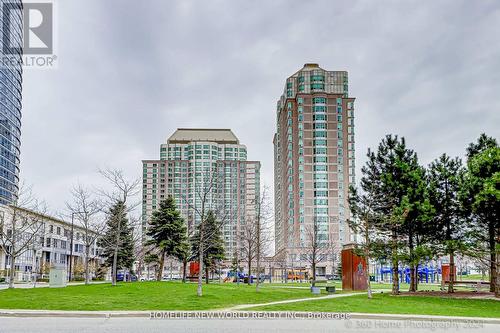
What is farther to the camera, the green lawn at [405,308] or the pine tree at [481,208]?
the pine tree at [481,208]

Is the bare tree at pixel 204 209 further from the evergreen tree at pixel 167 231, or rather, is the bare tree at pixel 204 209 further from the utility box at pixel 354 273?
the utility box at pixel 354 273

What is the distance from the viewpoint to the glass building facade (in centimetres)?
10225

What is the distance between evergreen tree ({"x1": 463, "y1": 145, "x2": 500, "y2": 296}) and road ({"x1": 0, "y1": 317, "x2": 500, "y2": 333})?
11492 millimetres

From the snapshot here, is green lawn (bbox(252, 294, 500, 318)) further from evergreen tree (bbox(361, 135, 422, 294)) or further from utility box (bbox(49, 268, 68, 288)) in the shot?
utility box (bbox(49, 268, 68, 288))

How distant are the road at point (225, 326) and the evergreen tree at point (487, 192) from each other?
11492 mm

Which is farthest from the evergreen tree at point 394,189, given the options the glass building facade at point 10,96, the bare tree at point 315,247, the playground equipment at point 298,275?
the glass building facade at point 10,96

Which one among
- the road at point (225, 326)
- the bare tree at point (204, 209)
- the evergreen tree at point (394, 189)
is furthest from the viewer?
the evergreen tree at point (394, 189)

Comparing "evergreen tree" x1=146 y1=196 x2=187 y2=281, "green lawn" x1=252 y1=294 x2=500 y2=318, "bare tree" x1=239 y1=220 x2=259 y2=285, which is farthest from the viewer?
"evergreen tree" x1=146 y1=196 x2=187 y2=281

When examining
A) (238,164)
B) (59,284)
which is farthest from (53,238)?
(238,164)

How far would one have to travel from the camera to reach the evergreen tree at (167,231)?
48.5m

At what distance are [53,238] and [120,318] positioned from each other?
258 ft

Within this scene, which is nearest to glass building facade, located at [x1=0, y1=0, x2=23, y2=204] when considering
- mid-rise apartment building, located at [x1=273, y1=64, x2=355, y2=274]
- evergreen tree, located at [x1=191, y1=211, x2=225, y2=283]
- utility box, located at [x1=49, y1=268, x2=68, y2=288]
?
evergreen tree, located at [x1=191, y1=211, x2=225, y2=283]

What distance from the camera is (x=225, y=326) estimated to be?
52.5 ft

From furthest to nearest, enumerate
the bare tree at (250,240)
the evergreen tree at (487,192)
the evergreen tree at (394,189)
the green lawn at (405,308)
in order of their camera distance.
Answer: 1. the bare tree at (250,240)
2. the evergreen tree at (394,189)
3. the evergreen tree at (487,192)
4. the green lawn at (405,308)
